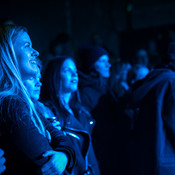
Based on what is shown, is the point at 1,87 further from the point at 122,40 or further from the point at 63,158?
the point at 122,40

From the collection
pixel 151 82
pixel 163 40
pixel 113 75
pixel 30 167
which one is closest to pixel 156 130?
pixel 151 82

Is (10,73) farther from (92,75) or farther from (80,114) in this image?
(92,75)

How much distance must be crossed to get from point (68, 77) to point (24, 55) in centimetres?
108

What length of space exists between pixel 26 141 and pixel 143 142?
1.46 m

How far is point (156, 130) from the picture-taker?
2129 millimetres

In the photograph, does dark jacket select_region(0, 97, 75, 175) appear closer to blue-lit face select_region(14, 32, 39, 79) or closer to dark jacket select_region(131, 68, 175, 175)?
blue-lit face select_region(14, 32, 39, 79)

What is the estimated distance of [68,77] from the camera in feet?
7.86

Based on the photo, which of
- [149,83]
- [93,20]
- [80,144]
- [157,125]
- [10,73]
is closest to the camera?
[10,73]

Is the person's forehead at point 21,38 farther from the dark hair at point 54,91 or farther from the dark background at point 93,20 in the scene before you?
the dark background at point 93,20

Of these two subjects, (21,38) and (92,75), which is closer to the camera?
(21,38)

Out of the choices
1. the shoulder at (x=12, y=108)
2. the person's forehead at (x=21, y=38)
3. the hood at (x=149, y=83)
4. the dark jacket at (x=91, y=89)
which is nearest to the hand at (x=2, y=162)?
the shoulder at (x=12, y=108)

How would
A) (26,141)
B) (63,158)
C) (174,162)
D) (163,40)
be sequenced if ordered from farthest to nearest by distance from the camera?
(163,40) < (174,162) < (63,158) < (26,141)

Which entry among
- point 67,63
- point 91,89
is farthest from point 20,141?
point 91,89

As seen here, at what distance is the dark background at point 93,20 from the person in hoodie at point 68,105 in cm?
465
